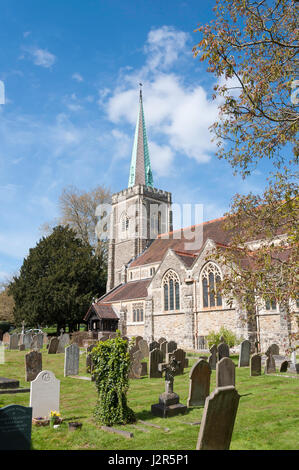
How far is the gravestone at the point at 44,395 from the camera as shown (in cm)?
698

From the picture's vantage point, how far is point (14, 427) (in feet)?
16.1

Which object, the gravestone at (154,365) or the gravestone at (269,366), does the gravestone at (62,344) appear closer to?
the gravestone at (154,365)

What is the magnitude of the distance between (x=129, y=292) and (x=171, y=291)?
721 centimetres

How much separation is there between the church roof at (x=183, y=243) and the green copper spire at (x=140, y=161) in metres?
9.66

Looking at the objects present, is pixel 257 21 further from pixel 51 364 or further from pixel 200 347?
pixel 200 347

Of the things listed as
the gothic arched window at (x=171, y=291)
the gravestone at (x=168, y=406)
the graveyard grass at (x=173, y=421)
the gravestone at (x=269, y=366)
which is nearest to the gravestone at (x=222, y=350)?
the gravestone at (x=269, y=366)

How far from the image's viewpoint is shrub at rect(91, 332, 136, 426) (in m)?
6.68

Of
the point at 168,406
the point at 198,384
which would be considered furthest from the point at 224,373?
the point at 168,406

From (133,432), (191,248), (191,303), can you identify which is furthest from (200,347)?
(133,432)

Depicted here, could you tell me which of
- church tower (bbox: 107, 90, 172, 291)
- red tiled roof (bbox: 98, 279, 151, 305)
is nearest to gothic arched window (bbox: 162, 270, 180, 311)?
red tiled roof (bbox: 98, 279, 151, 305)

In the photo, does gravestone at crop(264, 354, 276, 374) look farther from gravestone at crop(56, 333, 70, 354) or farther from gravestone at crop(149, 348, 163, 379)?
gravestone at crop(56, 333, 70, 354)

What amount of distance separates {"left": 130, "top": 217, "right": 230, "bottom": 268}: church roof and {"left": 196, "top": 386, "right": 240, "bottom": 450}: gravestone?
20.2 metres

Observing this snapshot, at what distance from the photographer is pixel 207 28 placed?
7.31 m

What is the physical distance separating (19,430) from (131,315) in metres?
25.0
